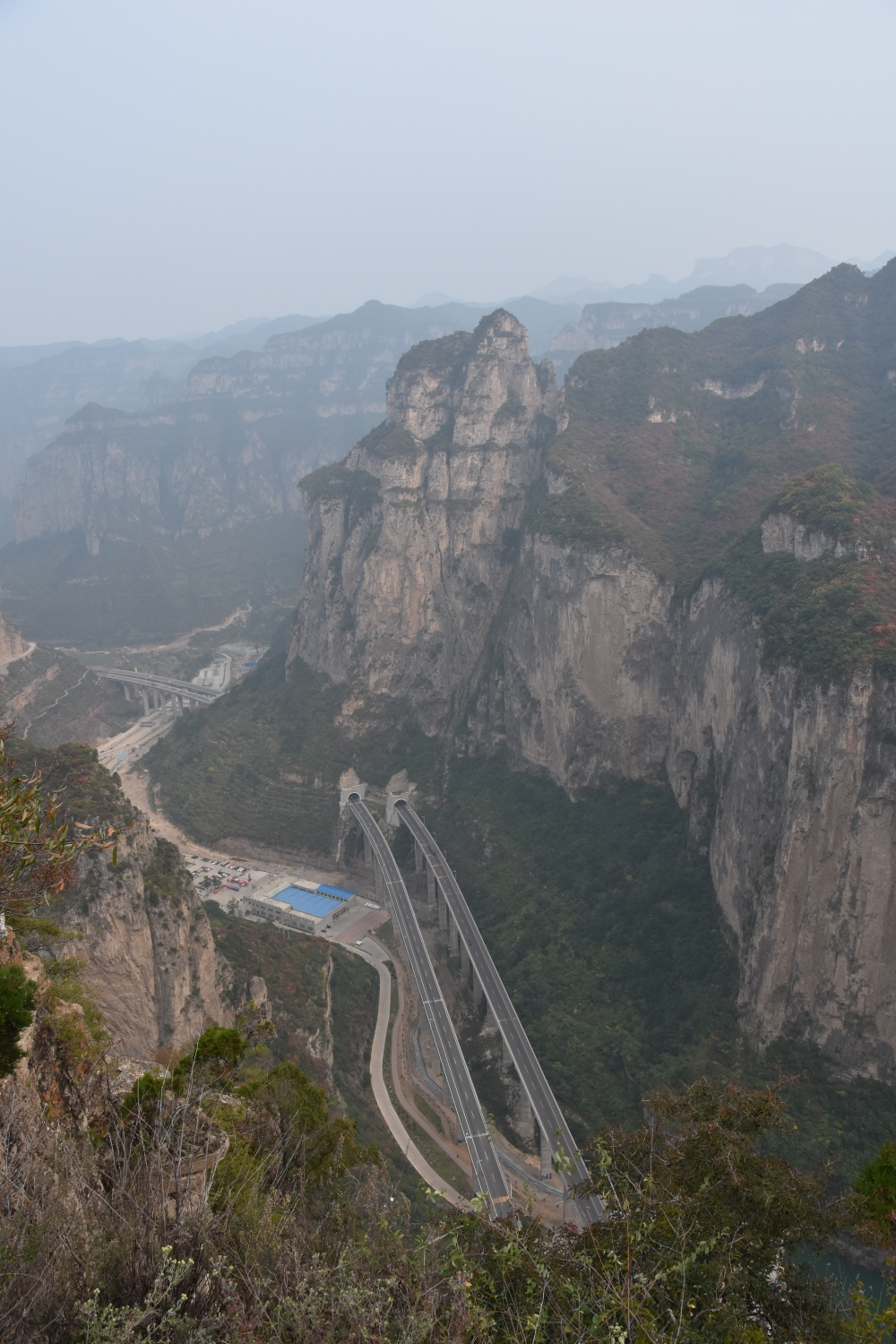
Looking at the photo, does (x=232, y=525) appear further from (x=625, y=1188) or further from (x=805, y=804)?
(x=625, y=1188)

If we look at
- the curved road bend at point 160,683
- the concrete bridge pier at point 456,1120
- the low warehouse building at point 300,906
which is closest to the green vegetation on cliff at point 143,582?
the curved road bend at point 160,683

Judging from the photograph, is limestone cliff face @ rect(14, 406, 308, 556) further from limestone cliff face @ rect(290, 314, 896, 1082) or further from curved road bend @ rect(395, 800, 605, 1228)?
curved road bend @ rect(395, 800, 605, 1228)

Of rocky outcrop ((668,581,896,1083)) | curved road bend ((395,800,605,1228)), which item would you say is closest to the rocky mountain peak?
curved road bend ((395,800,605,1228))

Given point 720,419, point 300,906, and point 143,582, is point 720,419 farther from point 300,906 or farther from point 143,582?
point 143,582

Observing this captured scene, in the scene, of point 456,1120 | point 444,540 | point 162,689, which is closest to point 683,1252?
point 456,1120

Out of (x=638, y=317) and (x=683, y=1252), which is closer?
(x=683, y=1252)

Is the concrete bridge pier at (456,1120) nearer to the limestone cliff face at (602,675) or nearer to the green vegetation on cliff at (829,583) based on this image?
the limestone cliff face at (602,675)
